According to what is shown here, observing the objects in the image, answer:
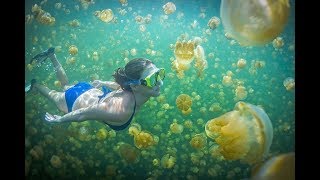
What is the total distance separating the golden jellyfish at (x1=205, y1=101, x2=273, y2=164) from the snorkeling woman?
35.7 inches

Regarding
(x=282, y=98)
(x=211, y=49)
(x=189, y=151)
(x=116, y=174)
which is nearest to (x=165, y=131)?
(x=189, y=151)

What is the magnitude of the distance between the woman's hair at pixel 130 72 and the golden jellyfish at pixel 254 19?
3.83 ft

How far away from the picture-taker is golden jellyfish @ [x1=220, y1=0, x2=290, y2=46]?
4527mm

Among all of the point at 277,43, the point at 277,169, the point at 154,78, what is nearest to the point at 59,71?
the point at 154,78

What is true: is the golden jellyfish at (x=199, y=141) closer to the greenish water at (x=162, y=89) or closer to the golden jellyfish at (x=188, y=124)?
the greenish water at (x=162, y=89)

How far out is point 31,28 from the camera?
187 inches

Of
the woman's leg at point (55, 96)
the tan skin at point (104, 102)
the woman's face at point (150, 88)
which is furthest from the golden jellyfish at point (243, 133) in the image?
the woman's leg at point (55, 96)

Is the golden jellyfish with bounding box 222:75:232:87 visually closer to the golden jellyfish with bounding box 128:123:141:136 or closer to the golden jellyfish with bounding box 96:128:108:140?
the golden jellyfish with bounding box 128:123:141:136

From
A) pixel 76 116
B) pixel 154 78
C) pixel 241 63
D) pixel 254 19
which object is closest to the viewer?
pixel 76 116

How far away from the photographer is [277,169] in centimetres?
453

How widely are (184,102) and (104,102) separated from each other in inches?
39.6

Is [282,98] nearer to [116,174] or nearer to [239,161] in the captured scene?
[239,161]

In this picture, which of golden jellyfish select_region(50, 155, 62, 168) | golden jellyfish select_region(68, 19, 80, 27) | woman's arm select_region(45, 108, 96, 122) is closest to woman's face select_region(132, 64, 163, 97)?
woman's arm select_region(45, 108, 96, 122)

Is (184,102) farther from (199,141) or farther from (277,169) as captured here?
(277,169)
